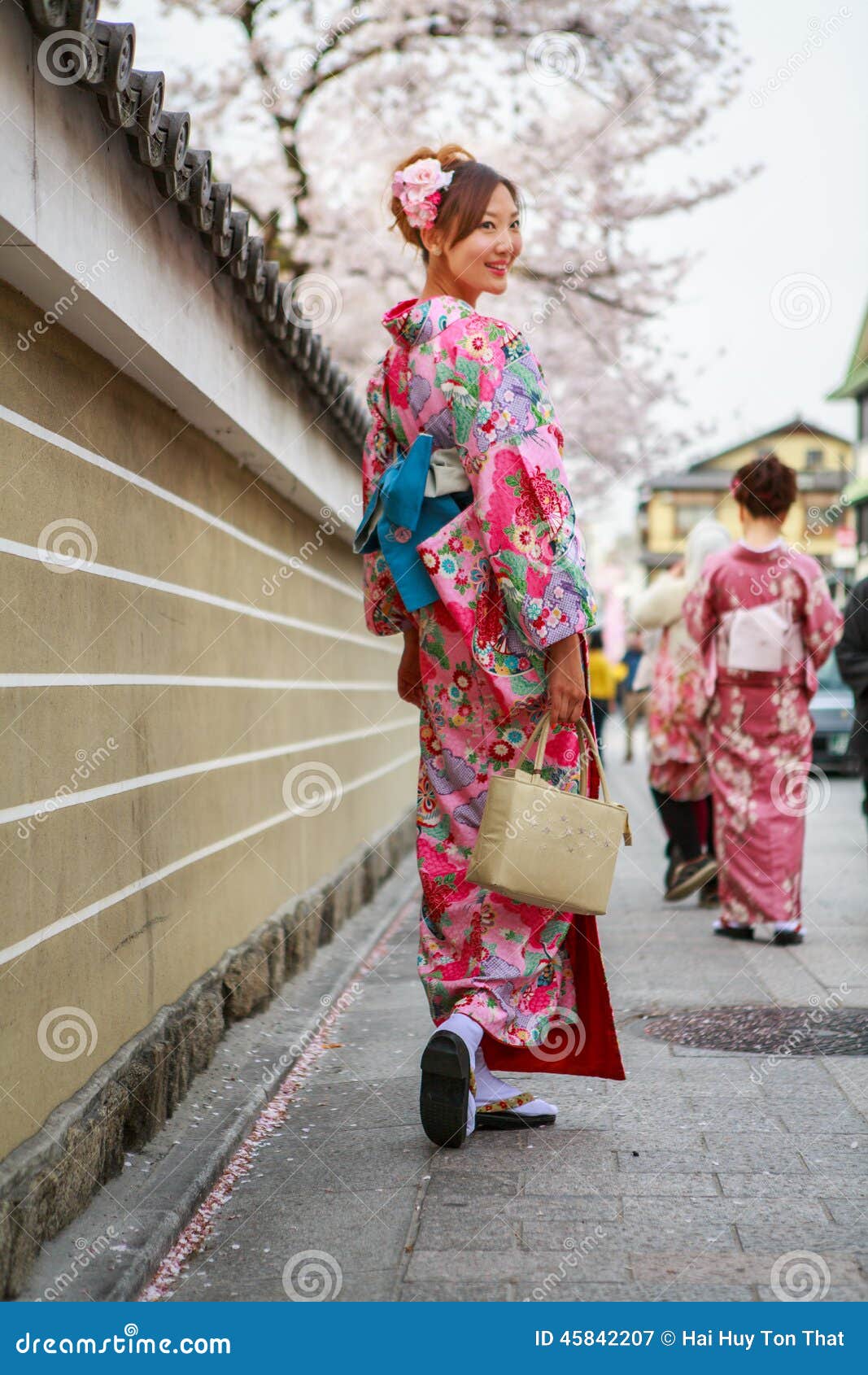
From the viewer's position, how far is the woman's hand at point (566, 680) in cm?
331

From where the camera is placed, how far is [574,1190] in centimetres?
294

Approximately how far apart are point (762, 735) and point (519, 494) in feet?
10.8

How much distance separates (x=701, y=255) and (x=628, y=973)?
11547 millimetres

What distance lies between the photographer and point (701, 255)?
50.1 feet

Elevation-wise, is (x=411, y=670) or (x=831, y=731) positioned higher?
(x=411, y=670)

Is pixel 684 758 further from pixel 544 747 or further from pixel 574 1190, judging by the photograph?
pixel 574 1190

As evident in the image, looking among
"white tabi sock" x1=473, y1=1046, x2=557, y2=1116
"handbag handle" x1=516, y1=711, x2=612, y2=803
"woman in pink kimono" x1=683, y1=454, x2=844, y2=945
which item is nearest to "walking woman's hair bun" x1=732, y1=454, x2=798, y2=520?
"woman in pink kimono" x1=683, y1=454, x2=844, y2=945

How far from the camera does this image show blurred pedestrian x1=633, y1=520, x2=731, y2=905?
6.91m

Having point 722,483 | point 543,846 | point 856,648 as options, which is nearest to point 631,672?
point 856,648

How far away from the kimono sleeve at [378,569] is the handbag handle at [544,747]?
0.49 metres

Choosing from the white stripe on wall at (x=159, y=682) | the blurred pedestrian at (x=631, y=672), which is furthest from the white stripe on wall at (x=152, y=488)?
the blurred pedestrian at (x=631, y=672)

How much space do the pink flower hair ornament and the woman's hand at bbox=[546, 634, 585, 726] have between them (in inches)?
45.2

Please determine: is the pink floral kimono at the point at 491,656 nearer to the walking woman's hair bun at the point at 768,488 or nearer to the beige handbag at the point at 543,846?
the beige handbag at the point at 543,846

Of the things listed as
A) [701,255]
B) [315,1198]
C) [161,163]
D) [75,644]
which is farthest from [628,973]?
[701,255]
